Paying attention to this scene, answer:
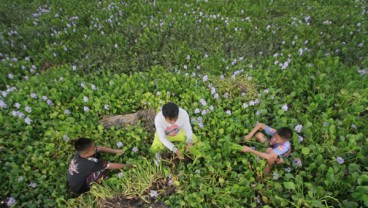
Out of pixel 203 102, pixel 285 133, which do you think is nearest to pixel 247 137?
pixel 285 133

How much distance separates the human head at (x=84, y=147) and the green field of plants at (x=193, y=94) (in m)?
0.49

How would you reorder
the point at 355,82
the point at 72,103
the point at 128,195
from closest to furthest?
1. the point at 128,195
2. the point at 355,82
3. the point at 72,103

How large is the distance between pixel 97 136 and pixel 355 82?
4.09m

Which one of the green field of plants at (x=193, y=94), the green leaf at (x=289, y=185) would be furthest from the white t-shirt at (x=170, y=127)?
the green leaf at (x=289, y=185)

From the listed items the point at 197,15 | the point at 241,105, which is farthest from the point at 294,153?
the point at 197,15

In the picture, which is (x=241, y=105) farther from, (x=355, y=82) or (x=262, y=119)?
(x=355, y=82)

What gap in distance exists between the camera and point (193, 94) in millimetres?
4211

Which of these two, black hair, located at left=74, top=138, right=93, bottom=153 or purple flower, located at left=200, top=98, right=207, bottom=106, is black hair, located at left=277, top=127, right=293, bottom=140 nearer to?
purple flower, located at left=200, top=98, right=207, bottom=106

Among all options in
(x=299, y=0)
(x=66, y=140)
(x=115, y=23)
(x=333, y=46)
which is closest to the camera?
(x=66, y=140)

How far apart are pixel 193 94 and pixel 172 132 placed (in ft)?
3.52

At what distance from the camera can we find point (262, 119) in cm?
379

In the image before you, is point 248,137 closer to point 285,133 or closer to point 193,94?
point 285,133

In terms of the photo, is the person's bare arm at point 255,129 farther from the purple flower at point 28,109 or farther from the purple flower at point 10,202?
the purple flower at point 28,109

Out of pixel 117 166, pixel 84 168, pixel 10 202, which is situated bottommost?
pixel 10 202
